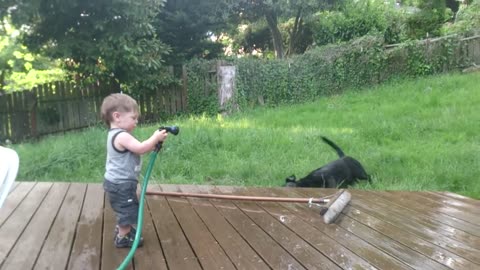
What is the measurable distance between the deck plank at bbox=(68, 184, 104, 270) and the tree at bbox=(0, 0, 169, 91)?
5857 millimetres

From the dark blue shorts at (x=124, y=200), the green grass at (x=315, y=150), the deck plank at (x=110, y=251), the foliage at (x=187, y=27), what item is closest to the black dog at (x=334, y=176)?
the green grass at (x=315, y=150)

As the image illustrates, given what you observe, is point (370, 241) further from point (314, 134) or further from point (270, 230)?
point (314, 134)

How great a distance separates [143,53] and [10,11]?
2.57 m

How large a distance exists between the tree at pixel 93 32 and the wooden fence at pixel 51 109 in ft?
1.92

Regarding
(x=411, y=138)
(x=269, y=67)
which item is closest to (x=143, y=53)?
(x=269, y=67)

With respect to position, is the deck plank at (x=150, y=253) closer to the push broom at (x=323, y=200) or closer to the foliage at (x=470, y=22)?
the push broom at (x=323, y=200)

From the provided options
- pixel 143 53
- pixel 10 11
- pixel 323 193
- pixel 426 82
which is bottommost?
pixel 323 193

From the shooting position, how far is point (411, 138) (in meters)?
6.36

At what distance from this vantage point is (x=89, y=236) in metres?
2.86

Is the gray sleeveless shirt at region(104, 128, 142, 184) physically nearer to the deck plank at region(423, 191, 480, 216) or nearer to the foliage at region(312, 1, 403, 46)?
the deck plank at region(423, 191, 480, 216)

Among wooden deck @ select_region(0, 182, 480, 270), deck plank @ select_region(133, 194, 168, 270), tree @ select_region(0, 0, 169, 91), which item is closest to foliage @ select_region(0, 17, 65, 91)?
tree @ select_region(0, 0, 169, 91)

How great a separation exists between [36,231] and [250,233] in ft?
4.46

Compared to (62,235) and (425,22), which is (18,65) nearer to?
(62,235)

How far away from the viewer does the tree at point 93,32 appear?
9023 millimetres
